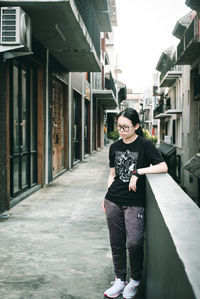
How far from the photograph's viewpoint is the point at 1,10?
6031 millimetres

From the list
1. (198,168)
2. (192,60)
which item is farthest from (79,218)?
(192,60)

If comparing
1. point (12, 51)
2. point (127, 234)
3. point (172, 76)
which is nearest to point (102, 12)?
point (12, 51)

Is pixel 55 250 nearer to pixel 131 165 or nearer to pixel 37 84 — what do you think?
pixel 131 165

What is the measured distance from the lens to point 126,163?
10.8ft

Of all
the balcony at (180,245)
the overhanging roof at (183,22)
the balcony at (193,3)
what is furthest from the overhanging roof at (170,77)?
the balcony at (180,245)

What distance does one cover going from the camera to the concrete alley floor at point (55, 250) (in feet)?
11.5

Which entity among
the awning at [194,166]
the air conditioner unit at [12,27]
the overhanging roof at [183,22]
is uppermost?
the overhanging roof at [183,22]

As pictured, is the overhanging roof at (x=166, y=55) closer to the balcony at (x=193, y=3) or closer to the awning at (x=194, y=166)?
the balcony at (x=193, y=3)

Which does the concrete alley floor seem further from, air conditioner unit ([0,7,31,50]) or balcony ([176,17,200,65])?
balcony ([176,17,200,65])

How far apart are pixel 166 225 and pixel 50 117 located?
29.6ft

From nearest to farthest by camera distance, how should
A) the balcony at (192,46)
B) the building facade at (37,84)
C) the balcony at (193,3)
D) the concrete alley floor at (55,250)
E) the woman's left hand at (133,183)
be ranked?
the woman's left hand at (133,183) → the concrete alley floor at (55,250) → the building facade at (37,84) → the balcony at (193,3) → the balcony at (192,46)

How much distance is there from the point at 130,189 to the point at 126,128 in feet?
1.73

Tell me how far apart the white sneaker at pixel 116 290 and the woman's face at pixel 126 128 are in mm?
1310

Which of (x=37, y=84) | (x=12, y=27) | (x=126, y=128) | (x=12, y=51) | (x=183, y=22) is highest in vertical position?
(x=183, y=22)
